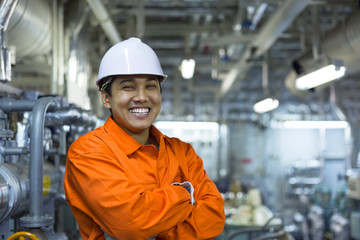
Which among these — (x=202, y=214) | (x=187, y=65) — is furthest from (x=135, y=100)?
(x=187, y=65)

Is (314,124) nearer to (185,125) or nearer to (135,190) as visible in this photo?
(185,125)

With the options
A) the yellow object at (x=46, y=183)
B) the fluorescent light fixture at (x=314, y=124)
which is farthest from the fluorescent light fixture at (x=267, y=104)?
the fluorescent light fixture at (x=314, y=124)

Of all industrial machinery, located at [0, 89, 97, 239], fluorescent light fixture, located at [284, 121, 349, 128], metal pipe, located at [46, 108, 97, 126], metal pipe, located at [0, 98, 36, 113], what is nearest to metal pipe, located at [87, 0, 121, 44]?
industrial machinery, located at [0, 89, 97, 239]

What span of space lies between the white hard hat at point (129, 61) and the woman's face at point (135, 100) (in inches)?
1.3

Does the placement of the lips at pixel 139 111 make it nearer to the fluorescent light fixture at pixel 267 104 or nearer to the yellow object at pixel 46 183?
the yellow object at pixel 46 183

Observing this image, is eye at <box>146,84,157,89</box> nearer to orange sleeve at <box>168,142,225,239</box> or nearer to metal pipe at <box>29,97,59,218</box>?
orange sleeve at <box>168,142,225,239</box>

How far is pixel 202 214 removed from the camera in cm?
157

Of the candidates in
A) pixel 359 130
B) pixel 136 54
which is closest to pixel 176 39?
pixel 359 130

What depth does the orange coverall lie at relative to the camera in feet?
4.44

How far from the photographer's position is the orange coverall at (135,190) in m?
→ 1.35

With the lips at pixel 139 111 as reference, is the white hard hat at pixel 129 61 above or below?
above

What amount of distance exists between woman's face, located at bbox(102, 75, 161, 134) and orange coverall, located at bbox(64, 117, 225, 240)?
7cm

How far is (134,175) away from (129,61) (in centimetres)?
43

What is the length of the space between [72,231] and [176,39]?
16.8 feet
